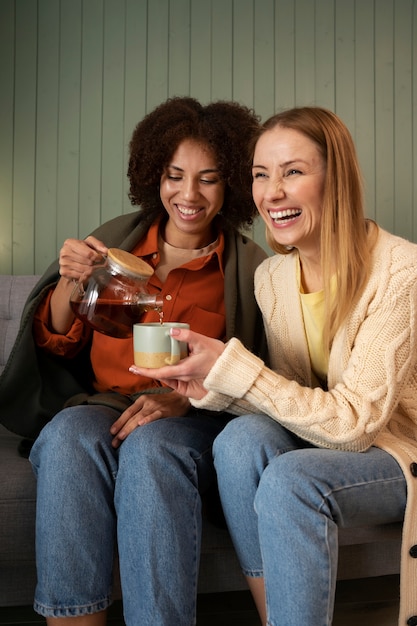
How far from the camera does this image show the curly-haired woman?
1252mm

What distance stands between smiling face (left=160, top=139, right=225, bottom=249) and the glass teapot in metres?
0.41

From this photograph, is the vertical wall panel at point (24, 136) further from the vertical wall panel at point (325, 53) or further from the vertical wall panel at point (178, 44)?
the vertical wall panel at point (325, 53)

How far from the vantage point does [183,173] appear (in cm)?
170

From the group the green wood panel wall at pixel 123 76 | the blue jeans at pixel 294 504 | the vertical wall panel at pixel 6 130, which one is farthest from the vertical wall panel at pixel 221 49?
the blue jeans at pixel 294 504

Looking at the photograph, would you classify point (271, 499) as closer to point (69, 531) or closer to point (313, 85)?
point (69, 531)

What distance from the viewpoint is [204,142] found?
5.61ft

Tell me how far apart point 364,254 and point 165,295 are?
A: 52 cm

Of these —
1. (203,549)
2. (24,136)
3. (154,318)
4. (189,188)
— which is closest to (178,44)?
(24,136)

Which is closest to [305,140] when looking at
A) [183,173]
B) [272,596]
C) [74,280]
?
[183,173]

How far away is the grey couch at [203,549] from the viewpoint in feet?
4.59

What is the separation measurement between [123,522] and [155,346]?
345 millimetres

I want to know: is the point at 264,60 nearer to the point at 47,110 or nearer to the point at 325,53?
the point at 325,53

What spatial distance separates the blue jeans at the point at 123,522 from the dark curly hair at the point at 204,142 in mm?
679

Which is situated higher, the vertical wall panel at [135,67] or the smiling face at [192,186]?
the vertical wall panel at [135,67]
